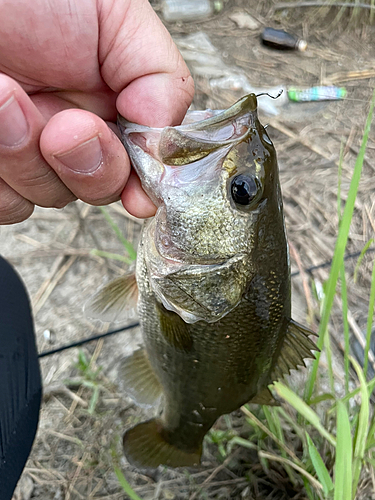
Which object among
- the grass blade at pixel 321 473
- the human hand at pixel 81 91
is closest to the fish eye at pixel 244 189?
the human hand at pixel 81 91

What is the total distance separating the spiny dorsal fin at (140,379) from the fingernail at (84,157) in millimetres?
879

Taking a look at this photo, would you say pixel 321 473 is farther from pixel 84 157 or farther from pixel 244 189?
pixel 84 157

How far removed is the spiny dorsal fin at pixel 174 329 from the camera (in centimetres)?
134

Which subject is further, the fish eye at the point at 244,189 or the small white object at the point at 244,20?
the small white object at the point at 244,20

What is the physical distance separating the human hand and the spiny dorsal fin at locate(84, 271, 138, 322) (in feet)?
1.20

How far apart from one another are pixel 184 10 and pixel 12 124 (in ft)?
14.6

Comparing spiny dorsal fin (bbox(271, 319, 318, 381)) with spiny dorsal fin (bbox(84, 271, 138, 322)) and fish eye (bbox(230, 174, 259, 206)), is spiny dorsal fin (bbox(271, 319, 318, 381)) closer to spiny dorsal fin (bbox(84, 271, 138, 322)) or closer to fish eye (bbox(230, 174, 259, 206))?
fish eye (bbox(230, 174, 259, 206))

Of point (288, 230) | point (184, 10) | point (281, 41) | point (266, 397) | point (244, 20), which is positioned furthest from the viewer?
point (244, 20)

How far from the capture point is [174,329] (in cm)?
135

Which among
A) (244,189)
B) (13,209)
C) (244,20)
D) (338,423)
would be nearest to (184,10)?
(244,20)

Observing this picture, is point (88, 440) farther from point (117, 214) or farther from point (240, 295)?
point (117, 214)

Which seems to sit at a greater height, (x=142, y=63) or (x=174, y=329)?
(x=142, y=63)

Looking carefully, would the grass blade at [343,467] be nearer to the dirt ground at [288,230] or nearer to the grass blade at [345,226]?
the grass blade at [345,226]

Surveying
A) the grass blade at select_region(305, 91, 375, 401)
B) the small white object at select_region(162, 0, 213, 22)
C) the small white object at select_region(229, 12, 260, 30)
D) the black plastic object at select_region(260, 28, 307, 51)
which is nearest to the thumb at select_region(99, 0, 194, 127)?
the grass blade at select_region(305, 91, 375, 401)
